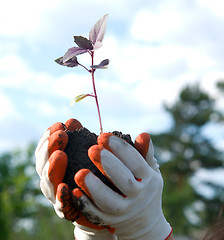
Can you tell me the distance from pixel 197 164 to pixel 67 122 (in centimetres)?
2500

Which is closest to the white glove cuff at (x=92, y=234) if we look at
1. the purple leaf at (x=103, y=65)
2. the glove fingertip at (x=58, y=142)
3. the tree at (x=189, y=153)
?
the glove fingertip at (x=58, y=142)

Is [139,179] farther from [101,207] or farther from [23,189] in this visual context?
[23,189]

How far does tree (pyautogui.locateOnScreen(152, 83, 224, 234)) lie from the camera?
2498cm

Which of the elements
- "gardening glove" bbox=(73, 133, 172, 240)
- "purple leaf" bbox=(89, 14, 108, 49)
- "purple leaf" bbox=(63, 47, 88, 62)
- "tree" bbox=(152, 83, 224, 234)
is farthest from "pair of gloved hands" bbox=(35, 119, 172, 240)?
"tree" bbox=(152, 83, 224, 234)

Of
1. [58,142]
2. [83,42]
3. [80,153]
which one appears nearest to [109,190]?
[80,153]

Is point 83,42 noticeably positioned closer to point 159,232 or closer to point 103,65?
point 103,65

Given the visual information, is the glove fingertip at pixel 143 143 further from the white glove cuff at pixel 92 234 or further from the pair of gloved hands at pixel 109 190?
the white glove cuff at pixel 92 234

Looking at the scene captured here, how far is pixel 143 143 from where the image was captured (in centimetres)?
193

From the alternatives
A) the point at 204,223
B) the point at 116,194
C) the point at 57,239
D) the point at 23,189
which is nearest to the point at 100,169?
the point at 116,194

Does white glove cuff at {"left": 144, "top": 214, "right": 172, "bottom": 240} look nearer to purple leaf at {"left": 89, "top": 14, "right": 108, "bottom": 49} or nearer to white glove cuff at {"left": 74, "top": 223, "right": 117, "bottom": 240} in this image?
white glove cuff at {"left": 74, "top": 223, "right": 117, "bottom": 240}

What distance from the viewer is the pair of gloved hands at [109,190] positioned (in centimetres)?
172

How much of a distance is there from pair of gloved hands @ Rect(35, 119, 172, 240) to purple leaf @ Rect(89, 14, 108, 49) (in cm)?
49

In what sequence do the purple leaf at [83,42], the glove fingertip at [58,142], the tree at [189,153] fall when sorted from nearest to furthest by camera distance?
the glove fingertip at [58,142] → the purple leaf at [83,42] → the tree at [189,153]

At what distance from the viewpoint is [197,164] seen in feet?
85.5
